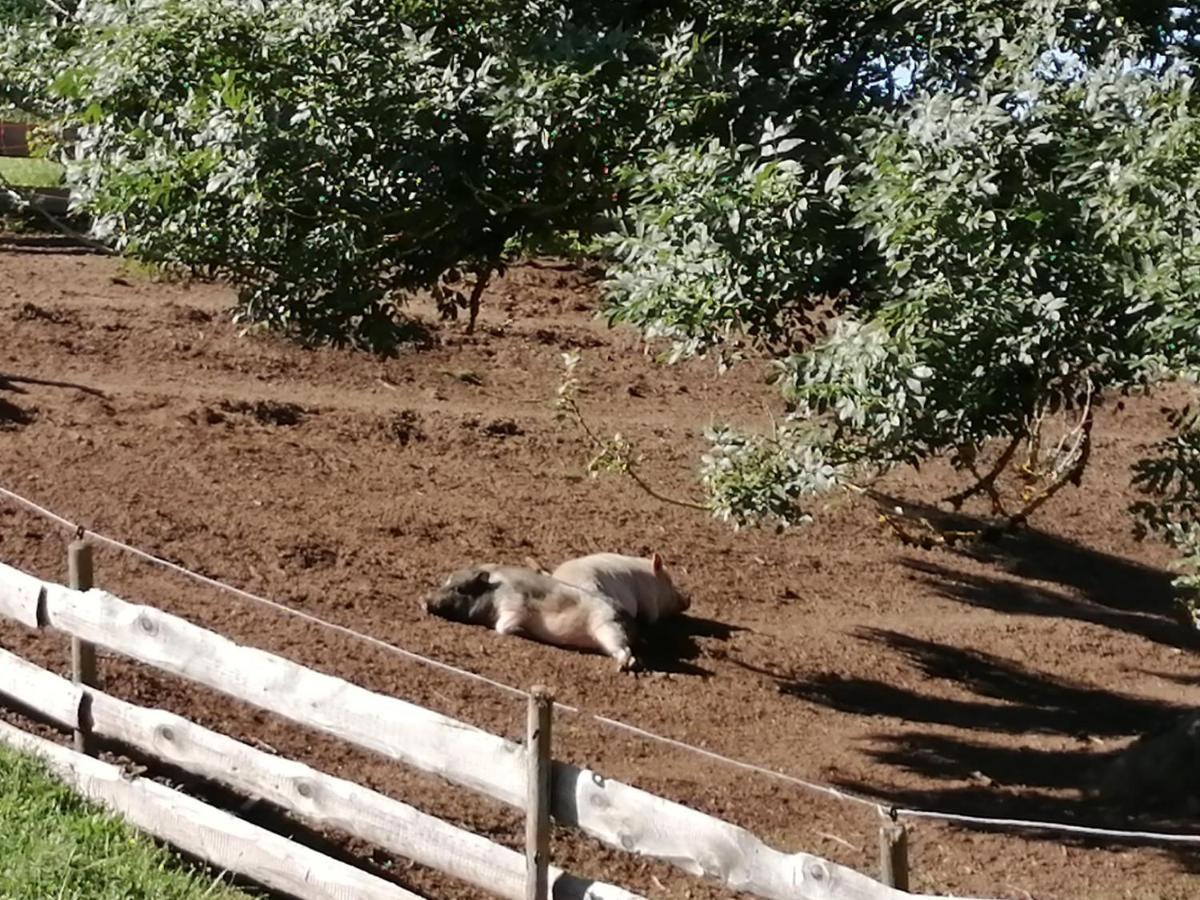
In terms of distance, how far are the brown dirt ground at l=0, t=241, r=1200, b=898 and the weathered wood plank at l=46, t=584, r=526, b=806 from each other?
1.11 metres

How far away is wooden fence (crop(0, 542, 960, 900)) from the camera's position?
5.21 m

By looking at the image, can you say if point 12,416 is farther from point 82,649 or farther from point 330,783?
point 330,783

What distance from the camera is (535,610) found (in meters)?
10.9

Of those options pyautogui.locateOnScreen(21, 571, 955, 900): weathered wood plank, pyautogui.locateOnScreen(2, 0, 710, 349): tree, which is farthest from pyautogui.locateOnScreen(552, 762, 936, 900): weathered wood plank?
pyautogui.locateOnScreen(2, 0, 710, 349): tree

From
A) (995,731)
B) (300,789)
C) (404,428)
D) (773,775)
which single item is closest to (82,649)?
(300,789)

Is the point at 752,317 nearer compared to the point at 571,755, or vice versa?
the point at 752,317

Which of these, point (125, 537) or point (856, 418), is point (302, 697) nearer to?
point (856, 418)

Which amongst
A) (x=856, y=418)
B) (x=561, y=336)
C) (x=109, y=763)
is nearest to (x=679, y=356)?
(x=856, y=418)

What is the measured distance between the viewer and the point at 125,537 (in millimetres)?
10633

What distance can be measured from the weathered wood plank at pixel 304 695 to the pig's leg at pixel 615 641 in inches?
177

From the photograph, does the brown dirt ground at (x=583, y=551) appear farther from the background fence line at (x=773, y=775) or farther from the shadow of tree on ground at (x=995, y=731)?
the background fence line at (x=773, y=775)

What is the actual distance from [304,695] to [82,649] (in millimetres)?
1478

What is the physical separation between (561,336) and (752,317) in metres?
12.1

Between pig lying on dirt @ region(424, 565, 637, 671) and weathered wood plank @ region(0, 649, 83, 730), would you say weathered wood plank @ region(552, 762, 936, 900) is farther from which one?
pig lying on dirt @ region(424, 565, 637, 671)
